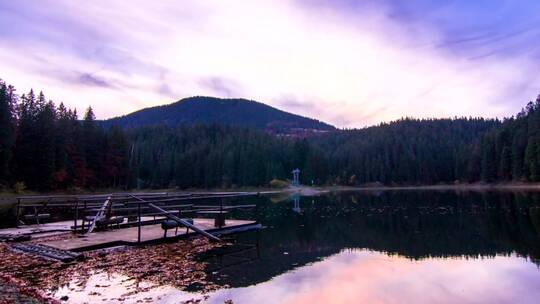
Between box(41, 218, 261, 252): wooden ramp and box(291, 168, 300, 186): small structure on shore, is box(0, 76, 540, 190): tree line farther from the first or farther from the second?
box(41, 218, 261, 252): wooden ramp

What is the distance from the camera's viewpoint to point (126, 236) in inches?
906

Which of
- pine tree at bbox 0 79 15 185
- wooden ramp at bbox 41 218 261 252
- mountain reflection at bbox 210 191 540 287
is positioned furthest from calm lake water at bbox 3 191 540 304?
pine tree at bbox 0 79 15 185

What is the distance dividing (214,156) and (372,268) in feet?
416

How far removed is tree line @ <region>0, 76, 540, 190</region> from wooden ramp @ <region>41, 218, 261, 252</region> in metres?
48.8

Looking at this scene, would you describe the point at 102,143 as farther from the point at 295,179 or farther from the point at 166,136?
the point at 166,136

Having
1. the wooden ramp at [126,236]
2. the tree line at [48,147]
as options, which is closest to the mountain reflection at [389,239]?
the wooden ramp at [126,236]

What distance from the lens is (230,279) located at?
51.9ft

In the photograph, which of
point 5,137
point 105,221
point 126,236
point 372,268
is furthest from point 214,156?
point 372,268

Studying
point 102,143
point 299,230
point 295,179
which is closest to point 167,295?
point 299,230

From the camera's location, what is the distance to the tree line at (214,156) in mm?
73562

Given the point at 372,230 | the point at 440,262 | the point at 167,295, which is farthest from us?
the point at 372,230

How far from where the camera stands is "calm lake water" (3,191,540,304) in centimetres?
1383

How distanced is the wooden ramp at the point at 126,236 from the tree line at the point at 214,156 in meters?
48.8

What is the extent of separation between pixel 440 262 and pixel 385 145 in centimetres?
16325
